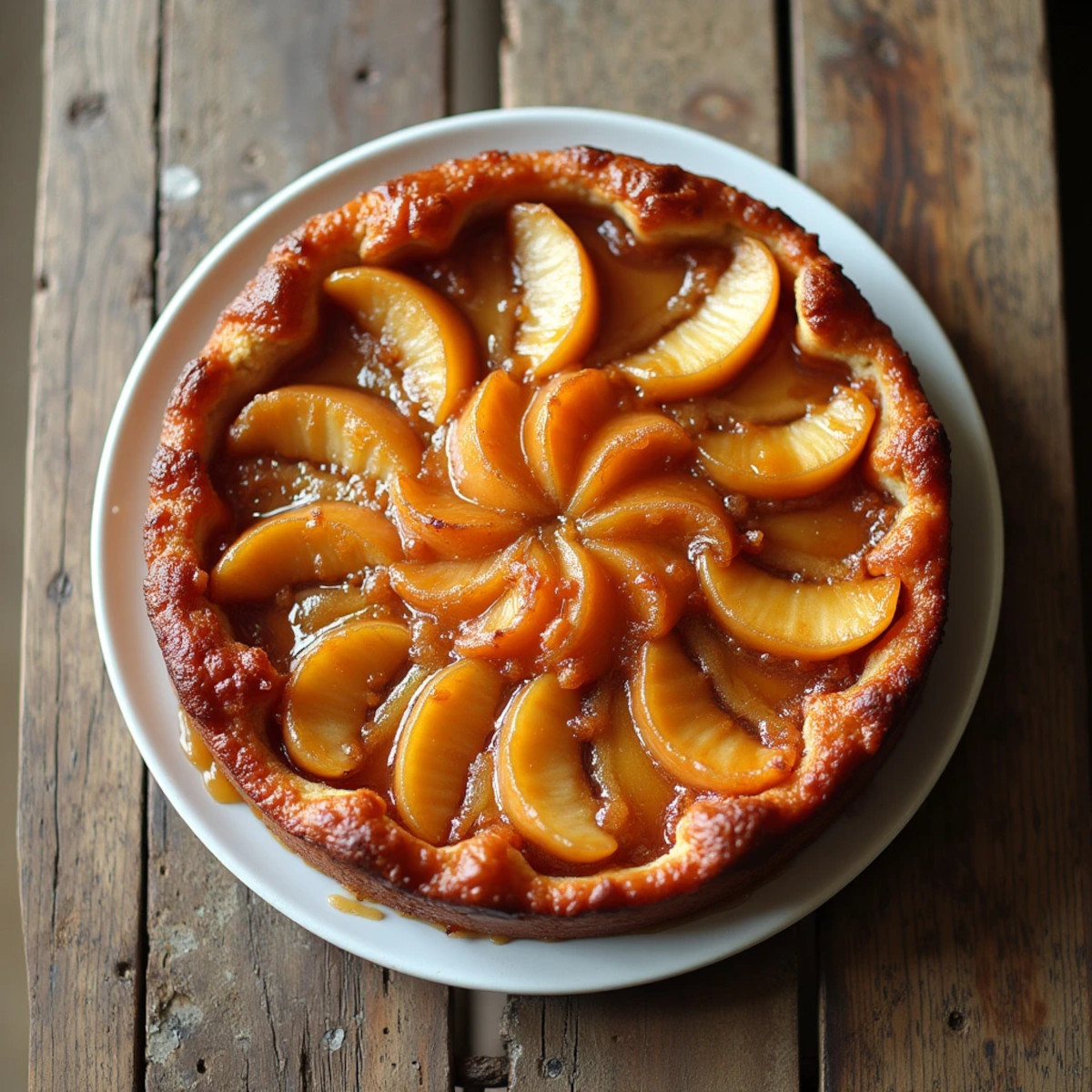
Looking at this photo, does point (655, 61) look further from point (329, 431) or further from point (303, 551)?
point (303, 551)

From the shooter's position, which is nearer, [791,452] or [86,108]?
[791,452]

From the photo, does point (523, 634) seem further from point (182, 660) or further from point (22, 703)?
point (22, 703)

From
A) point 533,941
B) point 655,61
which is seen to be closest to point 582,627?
point 533,941

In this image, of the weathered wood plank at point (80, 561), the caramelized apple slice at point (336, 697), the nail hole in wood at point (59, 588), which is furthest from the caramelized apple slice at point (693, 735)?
the nail hole in wood at point (59, 588)

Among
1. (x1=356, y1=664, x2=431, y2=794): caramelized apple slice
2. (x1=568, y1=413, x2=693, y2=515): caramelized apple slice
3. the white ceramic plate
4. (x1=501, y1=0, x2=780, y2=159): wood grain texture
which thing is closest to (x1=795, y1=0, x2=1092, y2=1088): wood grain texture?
(x1=501, y1=0, x2=780, y2=159): wood grain texture

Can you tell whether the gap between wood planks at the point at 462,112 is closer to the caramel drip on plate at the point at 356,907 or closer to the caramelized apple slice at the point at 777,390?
the caramel drip on plate at the point at 356,907

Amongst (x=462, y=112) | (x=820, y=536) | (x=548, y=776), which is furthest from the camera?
(x=462, y=112)

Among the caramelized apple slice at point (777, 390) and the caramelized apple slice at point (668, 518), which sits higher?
the caramelized apple slice at point (777, 390)
